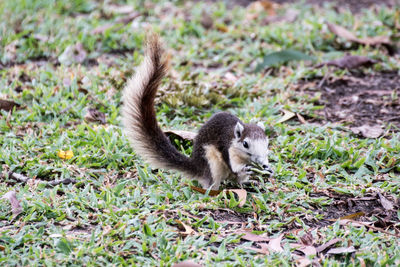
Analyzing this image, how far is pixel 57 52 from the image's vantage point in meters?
6.44

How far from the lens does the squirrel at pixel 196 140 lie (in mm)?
3949

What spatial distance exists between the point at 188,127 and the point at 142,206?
1.49m

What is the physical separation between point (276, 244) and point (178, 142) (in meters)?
1.63

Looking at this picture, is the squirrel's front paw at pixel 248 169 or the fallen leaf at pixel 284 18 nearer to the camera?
the squirrel's front paw at pixel 248 169

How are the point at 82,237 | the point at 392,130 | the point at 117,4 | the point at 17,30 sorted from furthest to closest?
1. the point at 117,4
2. the point at 17,30
3. the point at 392,130
4. the point at 82,237

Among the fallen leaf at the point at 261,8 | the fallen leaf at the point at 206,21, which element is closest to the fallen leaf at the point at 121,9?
the fallen leaf at the point at 206,21

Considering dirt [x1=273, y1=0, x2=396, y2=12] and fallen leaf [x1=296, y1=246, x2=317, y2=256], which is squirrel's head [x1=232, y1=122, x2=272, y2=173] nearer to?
fallen leaf [x1=296, y1=246, x2=317, y2=256]

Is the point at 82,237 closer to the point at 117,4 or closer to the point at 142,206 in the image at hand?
the point at 142,206

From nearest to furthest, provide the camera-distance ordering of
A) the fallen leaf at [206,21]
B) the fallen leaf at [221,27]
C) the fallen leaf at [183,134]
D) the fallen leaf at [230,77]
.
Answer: the fallen leaf at [183,134], the fallen leaf at [230,77], the fallen leaf at [221,27], the fallen leaf at [206,21]

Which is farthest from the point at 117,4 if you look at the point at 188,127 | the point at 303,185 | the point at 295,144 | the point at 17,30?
the point at 303,185

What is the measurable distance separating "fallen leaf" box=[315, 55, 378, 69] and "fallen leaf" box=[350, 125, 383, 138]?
1.42 m

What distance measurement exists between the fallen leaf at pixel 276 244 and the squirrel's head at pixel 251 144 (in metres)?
0.60

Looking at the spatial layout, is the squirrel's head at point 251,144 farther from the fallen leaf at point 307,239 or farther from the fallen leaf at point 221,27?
the fallen leaf at point 221,27

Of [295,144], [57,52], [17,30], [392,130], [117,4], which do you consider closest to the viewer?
[295,144]
